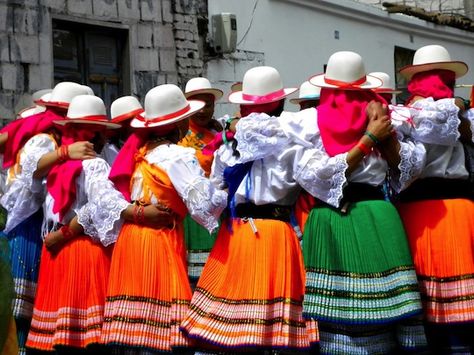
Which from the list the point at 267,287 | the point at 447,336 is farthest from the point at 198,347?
the point at 447,336

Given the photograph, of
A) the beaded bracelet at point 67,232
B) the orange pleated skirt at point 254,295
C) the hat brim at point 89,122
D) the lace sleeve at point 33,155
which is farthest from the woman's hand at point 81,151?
the orange pleated skirt at point 254,295

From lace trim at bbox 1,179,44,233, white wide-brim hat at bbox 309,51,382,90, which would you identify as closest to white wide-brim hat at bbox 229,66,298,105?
white wide-brim hat at bbox 309,51,382,90

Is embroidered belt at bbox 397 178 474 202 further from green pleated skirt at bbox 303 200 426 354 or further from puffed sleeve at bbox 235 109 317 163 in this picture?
puffed sleeve at bbox 235 109 317 163

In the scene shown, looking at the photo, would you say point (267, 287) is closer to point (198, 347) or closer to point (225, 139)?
point (198, 347)

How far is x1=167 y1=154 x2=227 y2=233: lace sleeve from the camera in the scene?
563 centimetres

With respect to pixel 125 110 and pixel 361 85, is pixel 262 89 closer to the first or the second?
pixel 361 85

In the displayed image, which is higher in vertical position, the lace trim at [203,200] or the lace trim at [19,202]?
the lace trim at [203,200]

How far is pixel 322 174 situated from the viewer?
5.16 m

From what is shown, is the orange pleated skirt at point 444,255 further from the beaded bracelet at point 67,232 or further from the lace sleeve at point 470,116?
the beaded bracelet at point 67,232

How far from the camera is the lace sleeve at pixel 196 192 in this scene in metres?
5.63

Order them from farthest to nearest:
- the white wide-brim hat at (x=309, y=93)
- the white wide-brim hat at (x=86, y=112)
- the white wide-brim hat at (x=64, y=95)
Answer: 1. the white wide-brim hat at (x=309, y=93)
2. the white wide-brim hat at (x=64, y=95)
3. the white wide-brim hat at (x=86, y=112)

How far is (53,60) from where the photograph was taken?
33.8ft

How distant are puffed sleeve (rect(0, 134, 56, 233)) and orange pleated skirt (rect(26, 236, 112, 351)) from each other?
1.59ft

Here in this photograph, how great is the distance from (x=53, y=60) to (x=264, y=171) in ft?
17.6
